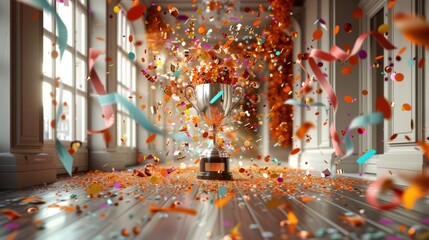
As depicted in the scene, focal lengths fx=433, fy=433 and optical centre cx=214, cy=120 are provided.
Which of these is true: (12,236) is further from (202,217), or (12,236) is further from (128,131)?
(128,131)

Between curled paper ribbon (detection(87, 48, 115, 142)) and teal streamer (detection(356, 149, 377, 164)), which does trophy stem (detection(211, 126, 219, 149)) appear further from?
curled paper ribbon (detection(87, 48, 115, 142))

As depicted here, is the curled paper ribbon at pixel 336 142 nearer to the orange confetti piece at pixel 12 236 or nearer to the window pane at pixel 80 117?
the orange confetti piece at pixel 12 236

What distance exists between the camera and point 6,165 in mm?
2479

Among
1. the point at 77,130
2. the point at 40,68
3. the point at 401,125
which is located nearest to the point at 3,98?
the point at 40,68

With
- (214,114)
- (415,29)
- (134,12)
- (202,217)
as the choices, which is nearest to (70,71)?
(214,114)

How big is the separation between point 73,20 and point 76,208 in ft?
9.97

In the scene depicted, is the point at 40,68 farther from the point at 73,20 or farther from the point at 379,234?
the point at 379,234

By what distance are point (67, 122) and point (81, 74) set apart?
598 millimetres

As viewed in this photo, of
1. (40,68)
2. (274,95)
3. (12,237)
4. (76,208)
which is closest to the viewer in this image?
(12,237)

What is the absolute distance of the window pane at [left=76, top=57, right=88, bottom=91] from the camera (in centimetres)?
436

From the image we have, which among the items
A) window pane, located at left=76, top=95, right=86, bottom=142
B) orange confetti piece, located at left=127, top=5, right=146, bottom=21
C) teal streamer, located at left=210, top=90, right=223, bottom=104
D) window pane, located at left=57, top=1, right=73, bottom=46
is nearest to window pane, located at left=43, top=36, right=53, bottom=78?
window pane, located at left=57, top=1, right=73, bottom=46

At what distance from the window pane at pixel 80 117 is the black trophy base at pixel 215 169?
1.86 metres

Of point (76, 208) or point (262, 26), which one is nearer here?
point (76, 208)

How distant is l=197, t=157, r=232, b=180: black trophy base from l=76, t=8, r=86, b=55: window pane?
2.14m
